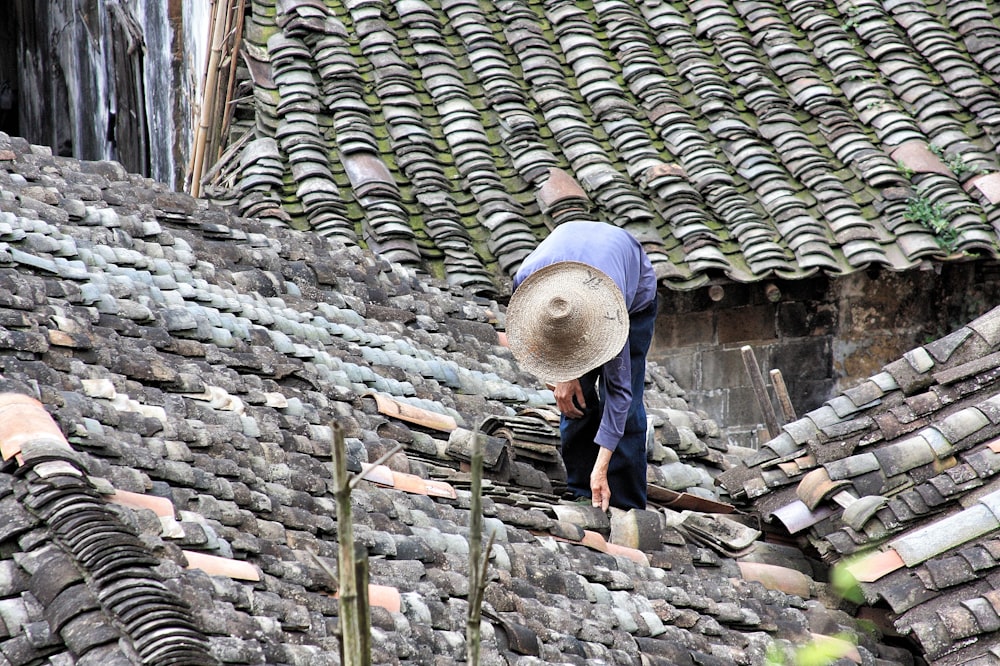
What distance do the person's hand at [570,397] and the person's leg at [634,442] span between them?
238 mm

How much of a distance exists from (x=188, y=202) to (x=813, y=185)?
4354 mm

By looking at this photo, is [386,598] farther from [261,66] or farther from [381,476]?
[261,66]

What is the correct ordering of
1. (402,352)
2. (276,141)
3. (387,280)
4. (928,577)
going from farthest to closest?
(276,141), (387,280), (402,352), (928,577)

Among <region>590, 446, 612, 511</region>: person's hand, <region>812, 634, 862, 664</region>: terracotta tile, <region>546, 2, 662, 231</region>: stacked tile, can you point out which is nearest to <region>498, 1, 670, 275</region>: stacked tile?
<region>546, 2, 662, 231</region>: stacked tile

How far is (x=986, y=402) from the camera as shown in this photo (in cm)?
675

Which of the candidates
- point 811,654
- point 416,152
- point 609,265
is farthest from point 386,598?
point 416,152

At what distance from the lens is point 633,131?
10.2 meters

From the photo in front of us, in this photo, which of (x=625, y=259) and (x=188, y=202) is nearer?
(x=625, y=259)

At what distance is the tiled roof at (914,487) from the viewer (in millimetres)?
5835

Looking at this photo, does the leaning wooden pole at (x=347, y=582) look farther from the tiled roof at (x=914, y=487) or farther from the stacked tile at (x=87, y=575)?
the tiled roof at (x=914, y=487)

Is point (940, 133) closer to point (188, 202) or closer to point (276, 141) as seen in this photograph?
point (276, 141)

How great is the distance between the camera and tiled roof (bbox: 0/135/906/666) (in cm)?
401

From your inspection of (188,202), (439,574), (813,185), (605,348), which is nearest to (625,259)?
(605,348)

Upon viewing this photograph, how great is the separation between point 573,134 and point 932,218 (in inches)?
97.9
